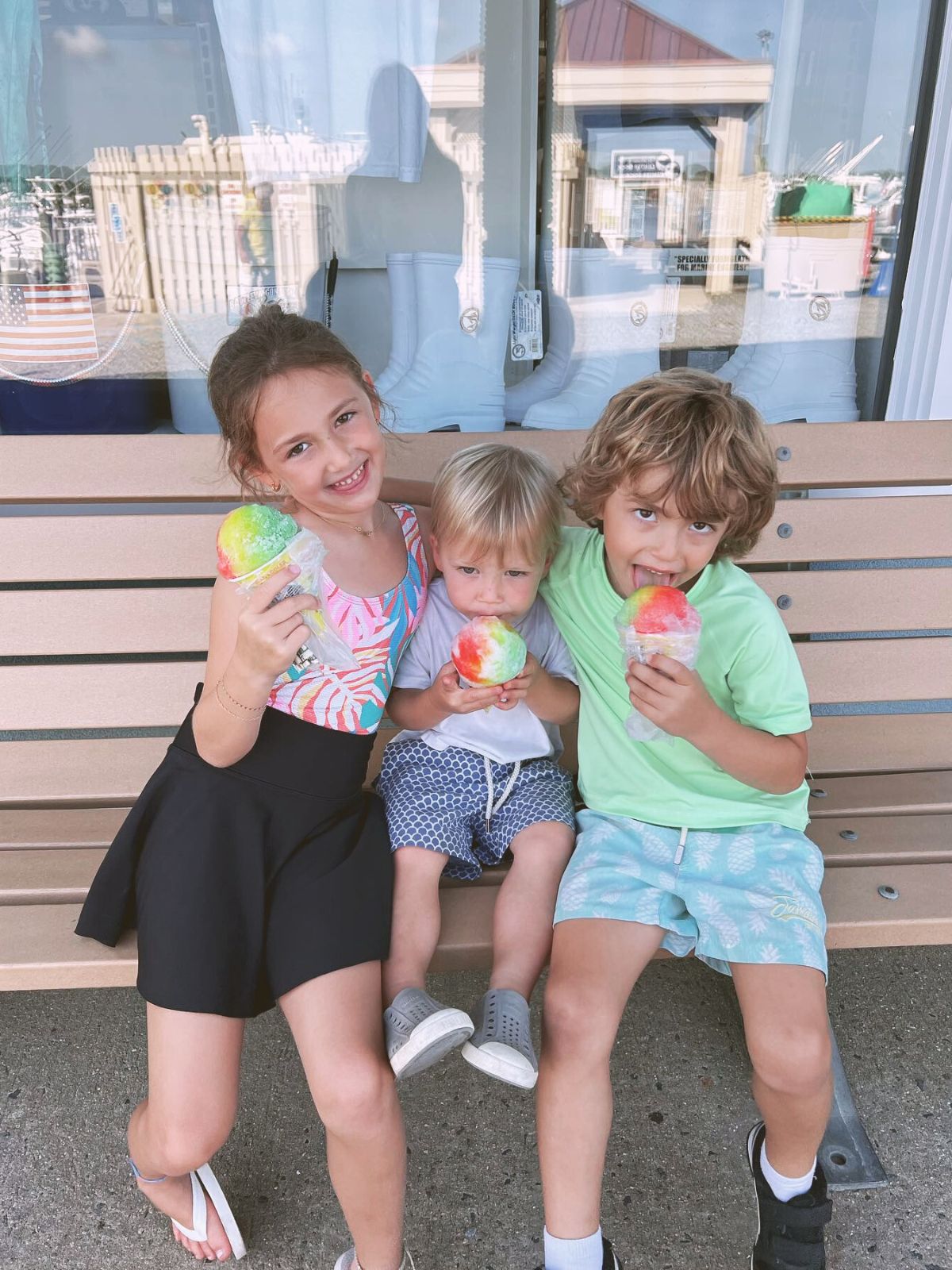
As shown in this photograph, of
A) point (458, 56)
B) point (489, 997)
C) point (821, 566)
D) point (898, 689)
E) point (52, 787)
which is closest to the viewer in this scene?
point (489, 997)

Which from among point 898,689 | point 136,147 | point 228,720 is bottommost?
point 898,689

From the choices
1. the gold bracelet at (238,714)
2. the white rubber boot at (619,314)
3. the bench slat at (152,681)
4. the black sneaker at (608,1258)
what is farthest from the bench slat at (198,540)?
the white rubber boot at (619,314)

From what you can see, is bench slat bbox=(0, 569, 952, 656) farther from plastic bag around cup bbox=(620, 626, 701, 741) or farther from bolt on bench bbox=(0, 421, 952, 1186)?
plastic bag around cup bbox=(620, 626, 701, 741)

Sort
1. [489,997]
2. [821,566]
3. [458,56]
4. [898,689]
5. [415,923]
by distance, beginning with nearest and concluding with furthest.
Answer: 1. [489,997]
2. [415,923]
3. [898,689]
4. [821,566]
5. [458,56]

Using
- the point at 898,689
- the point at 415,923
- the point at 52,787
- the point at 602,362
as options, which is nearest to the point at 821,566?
the point at 898,689

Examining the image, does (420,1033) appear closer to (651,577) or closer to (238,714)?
(238,714)

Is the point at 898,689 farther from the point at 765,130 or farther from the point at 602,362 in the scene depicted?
the point at 765,130

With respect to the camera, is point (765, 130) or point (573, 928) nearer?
point (573, 928)

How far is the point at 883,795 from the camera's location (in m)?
2.47

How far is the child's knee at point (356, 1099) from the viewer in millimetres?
1697

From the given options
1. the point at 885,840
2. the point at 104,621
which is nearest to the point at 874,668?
the point at 885,840

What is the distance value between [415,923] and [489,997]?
214mm

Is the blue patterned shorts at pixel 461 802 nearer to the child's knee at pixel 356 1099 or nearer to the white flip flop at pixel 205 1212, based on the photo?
the child's knee at pixel 356 1099

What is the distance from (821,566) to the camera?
3529mm
